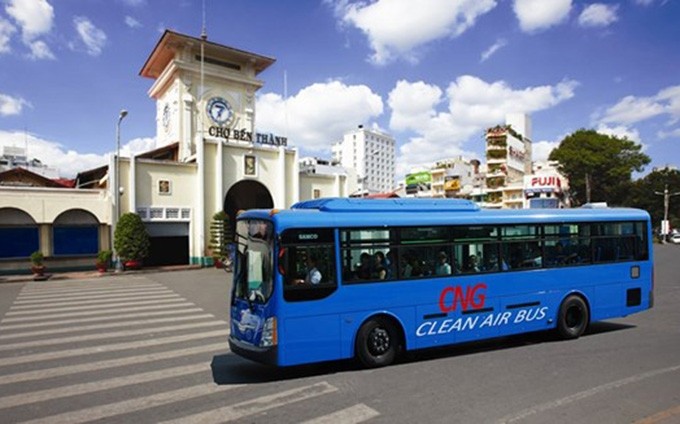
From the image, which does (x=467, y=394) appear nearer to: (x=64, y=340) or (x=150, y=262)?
(x=64, y=340)

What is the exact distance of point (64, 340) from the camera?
33.2 feet

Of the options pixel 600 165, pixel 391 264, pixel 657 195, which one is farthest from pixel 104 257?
pixel 657 195

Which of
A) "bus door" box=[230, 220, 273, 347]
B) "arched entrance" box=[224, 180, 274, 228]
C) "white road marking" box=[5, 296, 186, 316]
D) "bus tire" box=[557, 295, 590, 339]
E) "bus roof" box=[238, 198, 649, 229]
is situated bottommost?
"white road marking" box=[5, 296, 186, 316]

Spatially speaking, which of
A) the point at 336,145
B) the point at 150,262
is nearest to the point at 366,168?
the point at 336,145

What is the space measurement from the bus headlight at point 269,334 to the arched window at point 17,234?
24828mm

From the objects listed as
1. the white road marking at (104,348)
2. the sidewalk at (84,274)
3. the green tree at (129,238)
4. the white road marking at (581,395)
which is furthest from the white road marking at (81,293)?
the white road marking at (581,395)

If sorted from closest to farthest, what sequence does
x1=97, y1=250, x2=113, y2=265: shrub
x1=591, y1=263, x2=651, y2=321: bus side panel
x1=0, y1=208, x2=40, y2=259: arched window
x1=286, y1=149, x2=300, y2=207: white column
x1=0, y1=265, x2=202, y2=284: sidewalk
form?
x1=591, y1=263, x2=651, y2=321: bus side panel
x1=0, y1=265, x2=202, y2=284: sidewalk
x1=0, y1=208, x2=40, y2=259: arched window
x1=97, y1=250, x2=113, y2=265: shrub
x1=286, y1=149, x2=300, y2=207: white column

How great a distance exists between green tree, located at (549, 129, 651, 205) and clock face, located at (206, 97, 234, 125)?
4466 cm

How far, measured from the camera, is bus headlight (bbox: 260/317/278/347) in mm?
6973

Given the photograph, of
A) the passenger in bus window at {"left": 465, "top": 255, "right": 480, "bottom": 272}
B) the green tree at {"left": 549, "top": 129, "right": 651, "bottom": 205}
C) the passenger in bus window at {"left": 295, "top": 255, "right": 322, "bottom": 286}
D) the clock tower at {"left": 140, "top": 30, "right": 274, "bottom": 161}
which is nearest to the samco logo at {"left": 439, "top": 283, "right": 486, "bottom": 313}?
the passenger in bus window at {"left": 465, "top": 255, "right": 480, "bottom": 272}

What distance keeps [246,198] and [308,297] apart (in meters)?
29.7

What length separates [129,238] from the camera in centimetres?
2680

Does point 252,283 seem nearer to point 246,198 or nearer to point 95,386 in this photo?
point 95,386

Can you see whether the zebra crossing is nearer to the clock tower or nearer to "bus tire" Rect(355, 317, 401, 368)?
"bus tire" Rect(355, 317, 401, 368)
